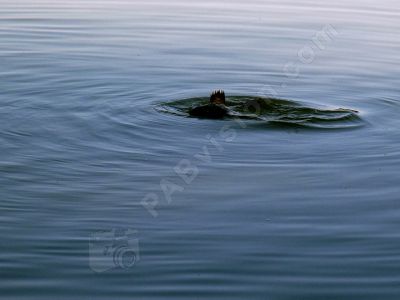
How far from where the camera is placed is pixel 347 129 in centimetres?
→ 1057

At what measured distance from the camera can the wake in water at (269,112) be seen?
1082 cm

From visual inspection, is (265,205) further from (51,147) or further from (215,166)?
(51,147)

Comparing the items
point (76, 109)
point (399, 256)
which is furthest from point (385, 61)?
point (399, 256)

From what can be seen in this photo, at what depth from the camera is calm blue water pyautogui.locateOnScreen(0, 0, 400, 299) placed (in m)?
6.22

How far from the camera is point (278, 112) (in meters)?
11.4
